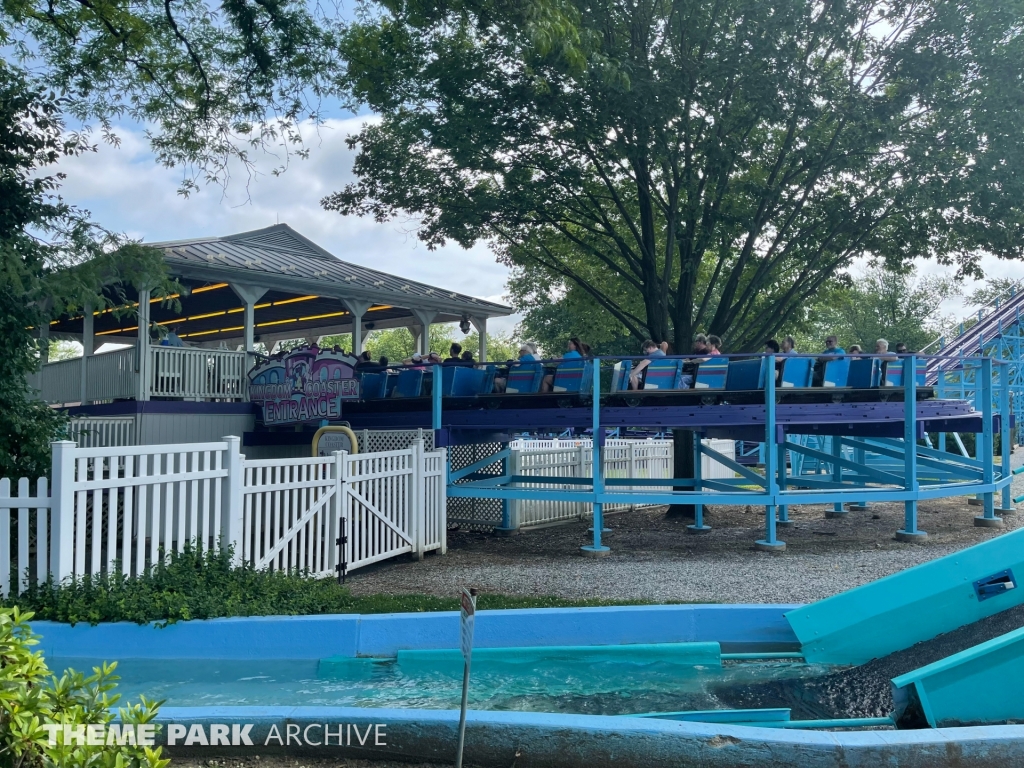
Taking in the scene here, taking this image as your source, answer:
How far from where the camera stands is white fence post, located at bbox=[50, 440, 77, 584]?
6.13m

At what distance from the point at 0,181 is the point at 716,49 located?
10219 millimetres

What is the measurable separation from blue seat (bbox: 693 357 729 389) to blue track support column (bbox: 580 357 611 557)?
1.50 m

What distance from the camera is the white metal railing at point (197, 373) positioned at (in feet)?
51.2

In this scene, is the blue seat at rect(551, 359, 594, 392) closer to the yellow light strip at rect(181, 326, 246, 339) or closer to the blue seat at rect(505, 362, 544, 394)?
the blue seat at rect(505, 362, 544, 394)

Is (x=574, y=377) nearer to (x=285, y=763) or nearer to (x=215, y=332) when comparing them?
(x=285, y=763)

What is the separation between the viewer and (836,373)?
12.2 metres

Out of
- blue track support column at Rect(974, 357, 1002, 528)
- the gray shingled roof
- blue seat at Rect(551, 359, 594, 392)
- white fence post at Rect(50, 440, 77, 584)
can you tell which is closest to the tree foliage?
the gray shingled roof

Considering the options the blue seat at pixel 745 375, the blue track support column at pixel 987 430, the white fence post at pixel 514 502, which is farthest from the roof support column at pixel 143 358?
the blue track support column at pixel 987 430

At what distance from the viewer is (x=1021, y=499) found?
1494 centimetres

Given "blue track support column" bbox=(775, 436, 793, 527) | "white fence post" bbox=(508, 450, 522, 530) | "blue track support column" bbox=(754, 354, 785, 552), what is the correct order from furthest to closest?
"white fence post" bbox=(508, 450, 522, 530)
"blue track support column" bbox=(775, 436, 793, 527)
"blue track support column" bbox=(754, 354, 785, 552)

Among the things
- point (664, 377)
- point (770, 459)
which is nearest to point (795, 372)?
point (770, 459)

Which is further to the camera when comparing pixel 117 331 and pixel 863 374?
pixel 117 331

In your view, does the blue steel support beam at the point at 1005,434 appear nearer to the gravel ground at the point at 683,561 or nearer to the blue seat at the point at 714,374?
the gravel ground at the point at 683,561

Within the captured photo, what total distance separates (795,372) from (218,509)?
26.3ft
